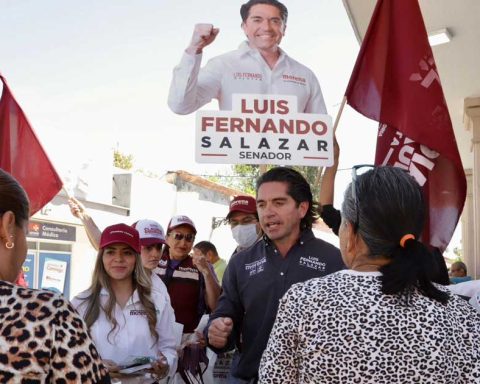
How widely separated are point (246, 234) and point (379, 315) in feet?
9.85

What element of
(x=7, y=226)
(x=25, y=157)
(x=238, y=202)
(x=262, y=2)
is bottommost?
(x=7, y=226)

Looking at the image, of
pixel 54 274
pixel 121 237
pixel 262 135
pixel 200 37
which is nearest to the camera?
pixel 121 237

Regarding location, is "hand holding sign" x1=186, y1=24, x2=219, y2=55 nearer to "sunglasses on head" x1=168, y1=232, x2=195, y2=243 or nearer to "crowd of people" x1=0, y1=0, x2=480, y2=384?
"crowd of people" x1=0, y1=0, x2=480, y2=384

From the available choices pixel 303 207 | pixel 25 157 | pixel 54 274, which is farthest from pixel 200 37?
pixel 54 274

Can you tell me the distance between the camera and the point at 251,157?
12.6 feet

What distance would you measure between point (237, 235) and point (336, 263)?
1.69m

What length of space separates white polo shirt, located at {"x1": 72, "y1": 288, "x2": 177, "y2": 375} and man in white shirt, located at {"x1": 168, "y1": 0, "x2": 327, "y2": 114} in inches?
54.1

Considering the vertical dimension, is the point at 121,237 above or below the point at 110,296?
above

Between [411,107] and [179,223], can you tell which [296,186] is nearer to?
[411,107]

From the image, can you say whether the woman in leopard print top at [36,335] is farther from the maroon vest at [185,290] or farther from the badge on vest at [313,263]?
the maroon vest at [185,290]

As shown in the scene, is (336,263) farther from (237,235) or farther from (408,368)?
(237,235)

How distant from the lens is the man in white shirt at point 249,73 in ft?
13.5

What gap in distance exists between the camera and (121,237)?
3750mm

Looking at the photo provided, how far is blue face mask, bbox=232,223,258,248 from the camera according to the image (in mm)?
4734
